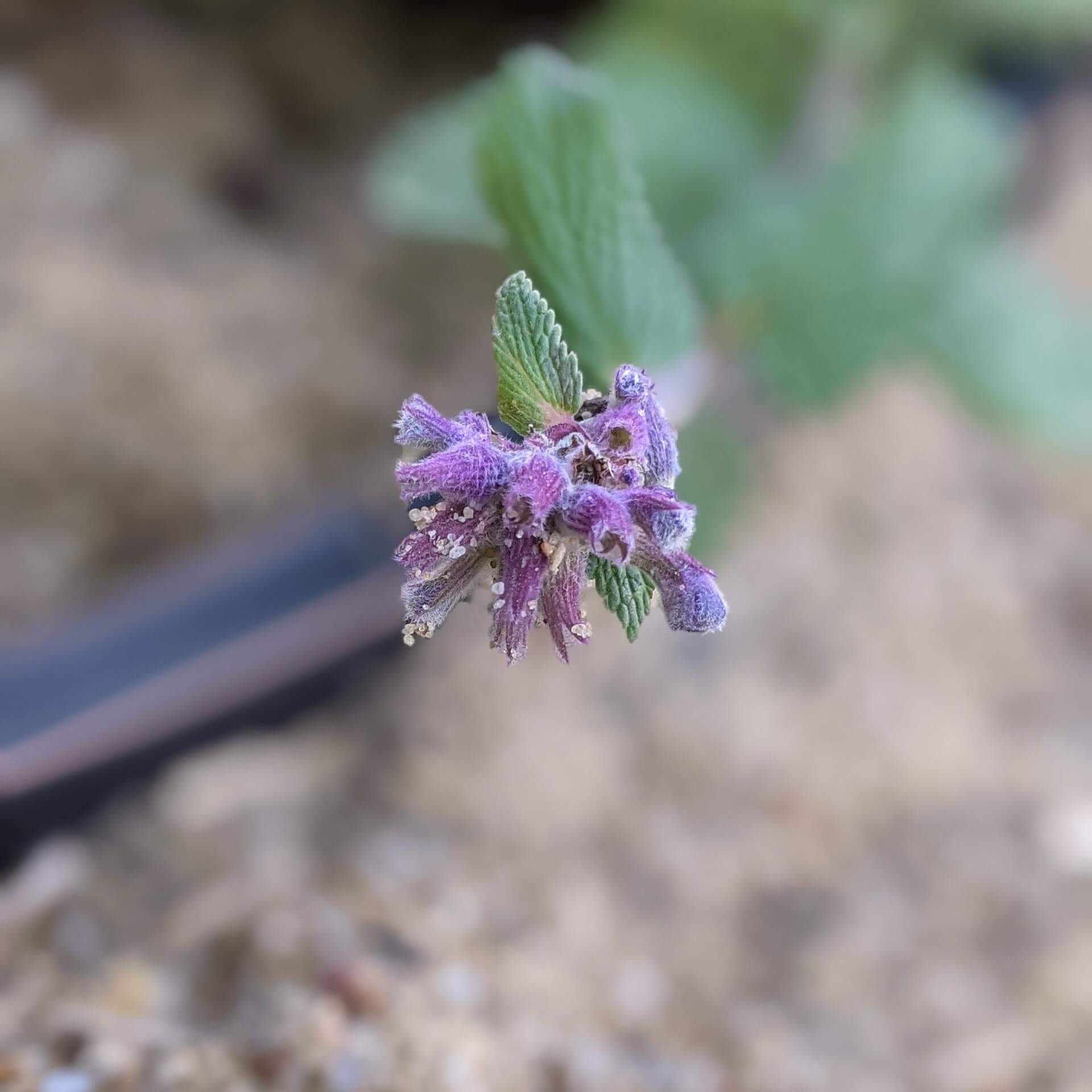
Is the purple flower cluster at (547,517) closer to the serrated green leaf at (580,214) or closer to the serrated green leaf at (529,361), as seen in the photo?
the serrated green leaf at (529,361)

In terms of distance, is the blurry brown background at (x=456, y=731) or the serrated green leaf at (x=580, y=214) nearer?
the serrated green leaf at (x=580, y=214)

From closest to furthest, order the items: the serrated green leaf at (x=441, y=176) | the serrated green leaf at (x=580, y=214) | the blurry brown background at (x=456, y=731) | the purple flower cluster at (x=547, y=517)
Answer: the purple flower cluster at (x=547, y=517) → the serrated green leaf at (x=580, y=214) → the blurry brown background at (x=456, y=731) → the serrated green leaf at (x=441, y=176)

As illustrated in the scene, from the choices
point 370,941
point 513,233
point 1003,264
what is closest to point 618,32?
point 1003,264

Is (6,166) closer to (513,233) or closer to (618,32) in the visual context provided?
(618,32)

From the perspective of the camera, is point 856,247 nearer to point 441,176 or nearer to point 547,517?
point 441,176

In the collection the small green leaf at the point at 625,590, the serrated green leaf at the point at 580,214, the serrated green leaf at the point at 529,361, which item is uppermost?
the serrated green leaf at the point at 580,214

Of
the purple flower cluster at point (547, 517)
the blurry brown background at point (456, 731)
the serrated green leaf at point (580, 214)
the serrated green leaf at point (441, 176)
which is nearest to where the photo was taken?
the purple flower cluster at point (547, 517)

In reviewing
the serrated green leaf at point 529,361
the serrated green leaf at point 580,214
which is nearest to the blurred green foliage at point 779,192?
the serrated green leaf at point 580,214
